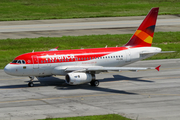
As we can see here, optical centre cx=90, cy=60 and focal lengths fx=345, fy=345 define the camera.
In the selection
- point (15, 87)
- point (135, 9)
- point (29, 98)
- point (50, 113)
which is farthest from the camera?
point (135, 9)

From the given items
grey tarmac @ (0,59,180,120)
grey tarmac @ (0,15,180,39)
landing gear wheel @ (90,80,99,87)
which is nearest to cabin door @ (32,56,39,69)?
grey tarmac @ (0,59,180,120)

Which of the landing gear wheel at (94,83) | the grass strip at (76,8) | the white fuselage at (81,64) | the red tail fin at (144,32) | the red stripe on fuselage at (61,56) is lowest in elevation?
the landing gear wheel at (94,83)

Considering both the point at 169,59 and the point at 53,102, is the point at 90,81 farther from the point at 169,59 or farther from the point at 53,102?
the point at 169,59

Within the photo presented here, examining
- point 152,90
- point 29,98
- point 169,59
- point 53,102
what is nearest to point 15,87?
point 29,98

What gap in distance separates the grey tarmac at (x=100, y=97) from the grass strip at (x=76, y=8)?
4888cm

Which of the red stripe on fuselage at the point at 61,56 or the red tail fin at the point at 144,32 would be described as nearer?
the red stripe on fuselage at the point at 61,56

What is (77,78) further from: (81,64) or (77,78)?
(81,64)

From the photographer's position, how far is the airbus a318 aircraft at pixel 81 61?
131ft

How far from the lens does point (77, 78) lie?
39375 mm

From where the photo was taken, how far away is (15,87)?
41.3 meters

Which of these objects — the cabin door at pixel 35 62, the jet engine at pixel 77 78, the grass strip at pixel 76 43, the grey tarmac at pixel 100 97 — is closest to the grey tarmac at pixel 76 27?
the grass strip at pixel 76 43

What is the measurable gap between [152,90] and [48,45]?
3025cm

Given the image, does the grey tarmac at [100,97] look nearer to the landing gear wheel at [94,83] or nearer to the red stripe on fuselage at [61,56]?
A: the landing gear wheel at [94,83]

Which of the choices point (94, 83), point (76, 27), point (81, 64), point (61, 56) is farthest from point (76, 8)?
point (94, 83)
